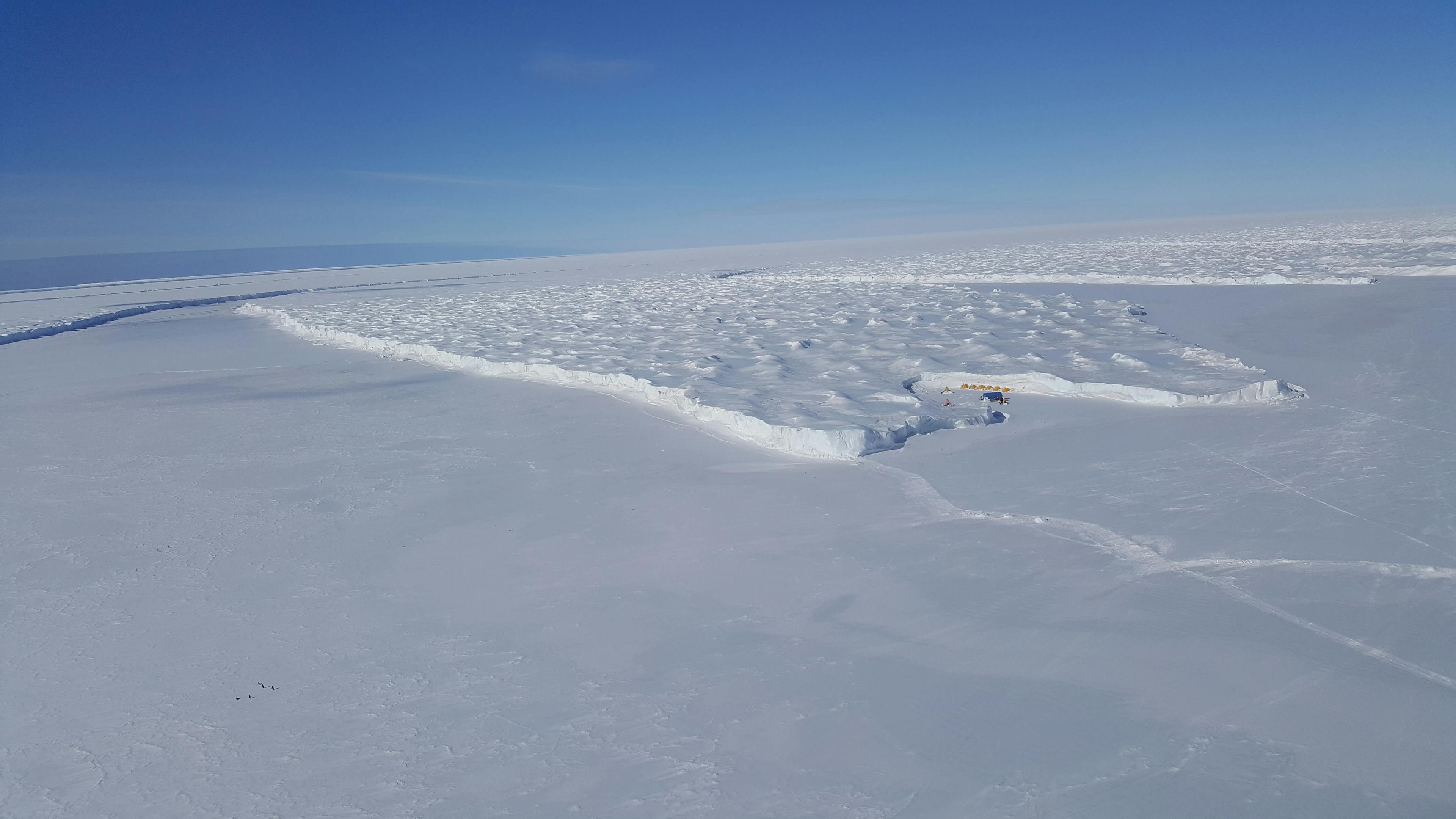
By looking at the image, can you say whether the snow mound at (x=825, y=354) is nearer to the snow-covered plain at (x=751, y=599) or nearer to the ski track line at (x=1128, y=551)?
the snow-covered plain at (x=751, y=599)

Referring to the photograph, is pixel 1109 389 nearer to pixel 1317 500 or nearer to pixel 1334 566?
pixel 1317 500

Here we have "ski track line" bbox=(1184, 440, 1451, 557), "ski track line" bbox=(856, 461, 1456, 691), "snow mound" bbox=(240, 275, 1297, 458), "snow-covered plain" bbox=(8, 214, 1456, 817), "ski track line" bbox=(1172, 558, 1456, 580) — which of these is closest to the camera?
"snow-covered plain" bbox=(8, 214, 1456, 817)

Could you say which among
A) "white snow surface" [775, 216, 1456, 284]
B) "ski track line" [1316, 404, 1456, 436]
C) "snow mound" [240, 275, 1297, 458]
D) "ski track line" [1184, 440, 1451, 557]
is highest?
"white snow surface" [775, 216, 1456, 284]

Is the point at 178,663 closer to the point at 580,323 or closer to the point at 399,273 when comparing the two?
the point at 580,323

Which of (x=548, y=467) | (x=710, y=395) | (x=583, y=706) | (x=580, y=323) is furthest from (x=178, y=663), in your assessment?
(x=580, y=323)

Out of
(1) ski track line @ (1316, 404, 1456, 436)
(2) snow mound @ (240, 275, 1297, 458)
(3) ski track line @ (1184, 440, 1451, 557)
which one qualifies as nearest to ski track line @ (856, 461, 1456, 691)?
(2) snow mound @ (240, 275, 1297, 458)

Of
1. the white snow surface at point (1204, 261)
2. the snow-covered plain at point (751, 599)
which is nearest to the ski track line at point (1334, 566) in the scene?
the snow-covered plain at point (751, 599)

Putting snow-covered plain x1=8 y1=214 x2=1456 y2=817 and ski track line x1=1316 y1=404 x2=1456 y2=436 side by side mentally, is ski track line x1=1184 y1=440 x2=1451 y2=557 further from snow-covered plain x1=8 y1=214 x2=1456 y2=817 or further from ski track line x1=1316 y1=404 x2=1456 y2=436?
ski track line x1=1316 y1=404 x2=1456 y2=436
